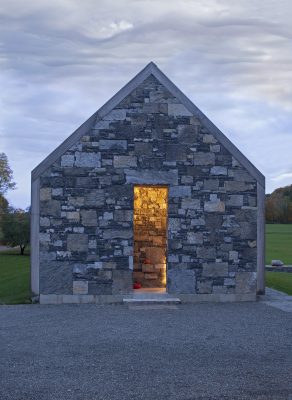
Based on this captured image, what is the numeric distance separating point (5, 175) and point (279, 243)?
68.1 ft

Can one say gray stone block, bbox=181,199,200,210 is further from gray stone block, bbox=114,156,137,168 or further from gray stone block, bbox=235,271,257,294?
gray stone block, bbox=235,271,257,294

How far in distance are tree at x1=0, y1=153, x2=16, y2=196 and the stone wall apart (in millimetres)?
A: 32656

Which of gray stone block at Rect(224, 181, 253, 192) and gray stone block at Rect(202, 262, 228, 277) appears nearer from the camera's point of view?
gray stone block at Rect(202, 262, 228, 277)

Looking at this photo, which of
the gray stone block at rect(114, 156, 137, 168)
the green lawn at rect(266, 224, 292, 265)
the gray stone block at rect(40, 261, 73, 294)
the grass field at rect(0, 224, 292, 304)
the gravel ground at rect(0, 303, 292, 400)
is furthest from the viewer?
the green lawn at rect(266, 224, 292, 265)

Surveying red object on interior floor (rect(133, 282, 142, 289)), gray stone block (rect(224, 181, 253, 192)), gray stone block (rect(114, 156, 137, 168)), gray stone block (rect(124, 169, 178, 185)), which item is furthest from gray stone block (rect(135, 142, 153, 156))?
red object on interior floor (rect(133, 282, 142, 289))

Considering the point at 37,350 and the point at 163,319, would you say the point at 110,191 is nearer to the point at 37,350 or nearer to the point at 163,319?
the point at 163,319

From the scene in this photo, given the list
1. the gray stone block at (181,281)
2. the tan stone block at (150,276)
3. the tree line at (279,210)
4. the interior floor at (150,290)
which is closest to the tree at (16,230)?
the tan stone block at (150,276)

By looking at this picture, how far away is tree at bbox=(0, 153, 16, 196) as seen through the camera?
4675 centimetres

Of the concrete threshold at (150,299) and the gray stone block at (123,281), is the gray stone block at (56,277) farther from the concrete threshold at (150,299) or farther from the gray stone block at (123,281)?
the concrete threshold at (150,299)

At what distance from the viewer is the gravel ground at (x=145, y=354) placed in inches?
276

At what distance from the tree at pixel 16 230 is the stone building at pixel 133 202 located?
20935 millimetres

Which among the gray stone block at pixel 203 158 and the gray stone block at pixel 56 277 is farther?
the gray stone block at pixel 203 158

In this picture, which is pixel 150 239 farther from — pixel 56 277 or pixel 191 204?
pixel 56 277

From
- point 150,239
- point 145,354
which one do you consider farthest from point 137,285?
point 145,354
